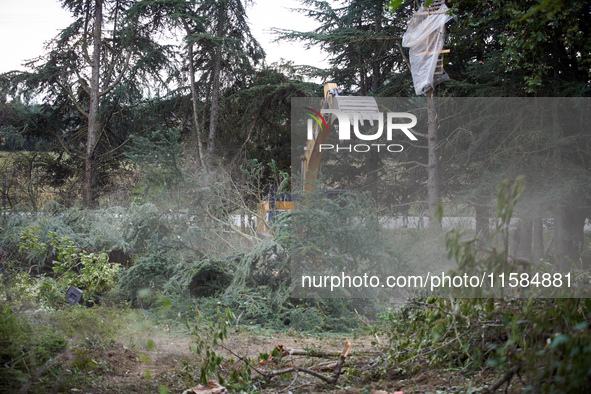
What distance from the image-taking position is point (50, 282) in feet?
21.3

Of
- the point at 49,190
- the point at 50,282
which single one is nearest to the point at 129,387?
the point at 50,282

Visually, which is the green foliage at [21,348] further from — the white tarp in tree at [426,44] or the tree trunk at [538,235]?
the tree trunk at [538,235]

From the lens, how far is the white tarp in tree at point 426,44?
8977 mm

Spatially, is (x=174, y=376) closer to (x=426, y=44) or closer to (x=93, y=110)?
(x=426, y=44)

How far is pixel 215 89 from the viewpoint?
48.6ft

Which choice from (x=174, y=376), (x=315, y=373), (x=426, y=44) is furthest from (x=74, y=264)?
(x=426, y=44)

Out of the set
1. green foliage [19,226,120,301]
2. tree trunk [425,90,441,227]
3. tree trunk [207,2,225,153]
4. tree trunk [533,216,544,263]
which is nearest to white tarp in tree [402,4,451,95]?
tree trunk [425,90,441,227]

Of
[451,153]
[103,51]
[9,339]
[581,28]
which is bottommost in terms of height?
[9,339]

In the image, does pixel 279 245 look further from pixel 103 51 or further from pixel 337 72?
pixel 103 51

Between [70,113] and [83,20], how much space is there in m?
3.07

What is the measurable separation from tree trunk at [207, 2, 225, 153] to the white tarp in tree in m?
6.94

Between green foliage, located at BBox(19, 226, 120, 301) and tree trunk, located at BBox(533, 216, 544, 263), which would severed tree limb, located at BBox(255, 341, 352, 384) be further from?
tree trunk, located at BBox(533, 216, 544, 263)

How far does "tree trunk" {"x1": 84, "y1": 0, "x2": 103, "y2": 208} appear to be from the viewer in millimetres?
14414

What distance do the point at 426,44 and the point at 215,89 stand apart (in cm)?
759
